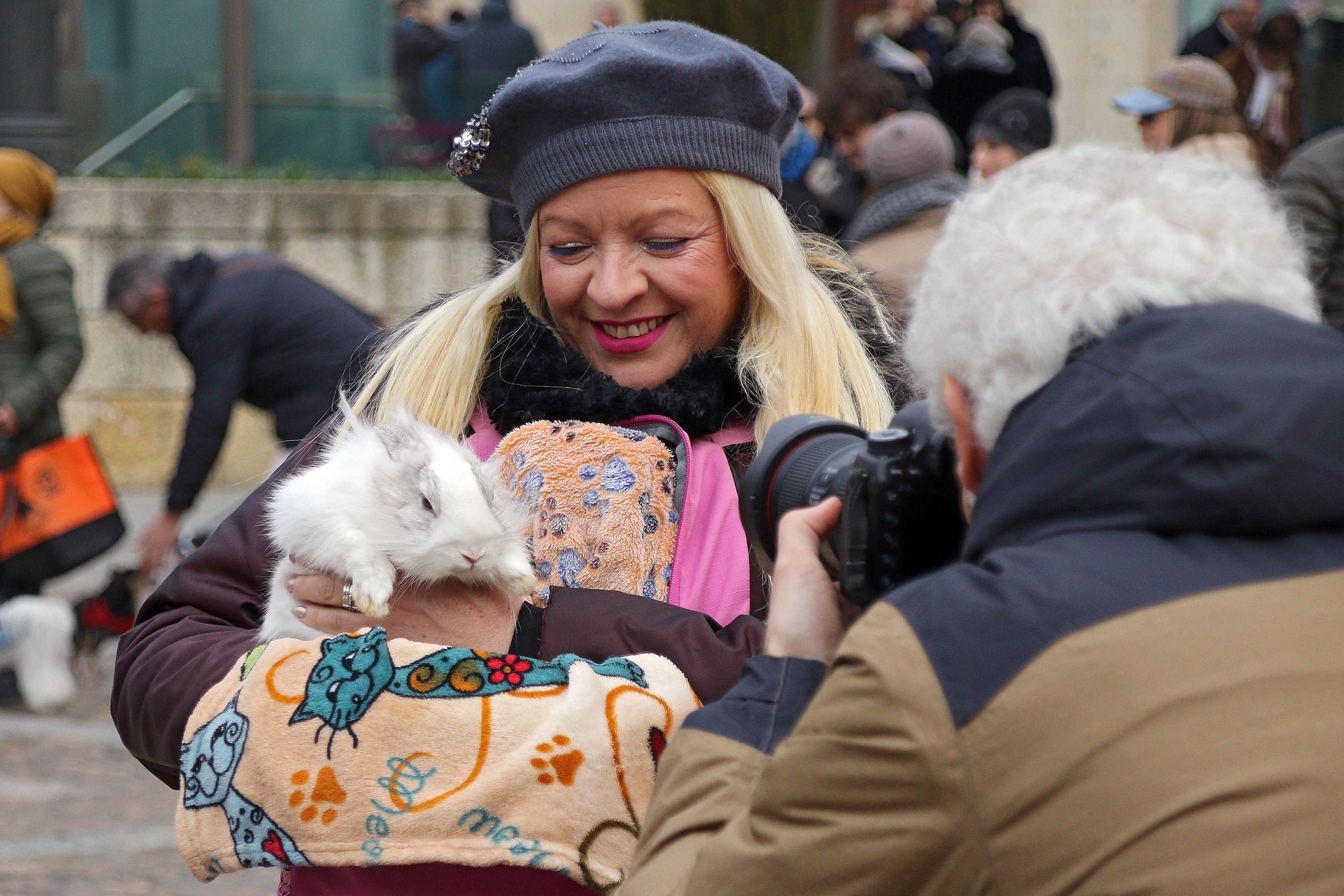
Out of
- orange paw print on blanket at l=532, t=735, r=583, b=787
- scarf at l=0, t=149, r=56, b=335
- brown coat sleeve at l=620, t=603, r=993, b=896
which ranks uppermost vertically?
brown coat sleeve at l=620, t=603, r=993, b=896

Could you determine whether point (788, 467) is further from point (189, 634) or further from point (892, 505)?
point (189, 634)

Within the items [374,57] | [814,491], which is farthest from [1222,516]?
[374,57]

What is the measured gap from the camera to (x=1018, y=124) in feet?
23.8

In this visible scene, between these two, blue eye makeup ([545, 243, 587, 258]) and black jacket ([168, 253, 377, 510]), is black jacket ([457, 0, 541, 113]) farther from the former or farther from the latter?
blue eye makeup ([545, 243, 587, 258])

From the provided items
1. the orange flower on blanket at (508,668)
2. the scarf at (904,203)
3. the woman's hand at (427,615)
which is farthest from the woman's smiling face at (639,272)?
the scarf at (904,203)

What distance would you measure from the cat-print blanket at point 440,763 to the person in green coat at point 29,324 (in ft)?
16.9

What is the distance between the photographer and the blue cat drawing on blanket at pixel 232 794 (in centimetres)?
194

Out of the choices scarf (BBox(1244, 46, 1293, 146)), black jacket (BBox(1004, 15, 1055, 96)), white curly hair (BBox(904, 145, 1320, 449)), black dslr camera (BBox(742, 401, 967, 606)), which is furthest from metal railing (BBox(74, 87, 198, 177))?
white curly hair (BBox(904, 145, 1320, 449))

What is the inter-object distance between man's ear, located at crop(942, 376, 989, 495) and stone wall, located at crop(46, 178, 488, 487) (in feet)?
27.6

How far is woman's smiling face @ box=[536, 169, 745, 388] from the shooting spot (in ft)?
7.92

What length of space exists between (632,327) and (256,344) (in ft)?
14.1

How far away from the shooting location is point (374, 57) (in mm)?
11477

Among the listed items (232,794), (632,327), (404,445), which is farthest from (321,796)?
(632,327)

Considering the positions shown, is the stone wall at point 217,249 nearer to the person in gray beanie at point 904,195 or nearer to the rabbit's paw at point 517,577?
the person in gray beanie at point 904,195
